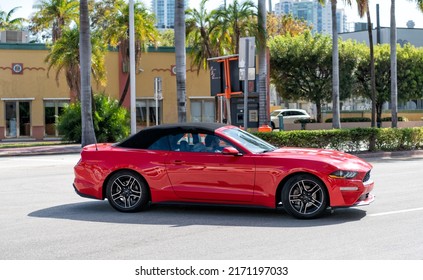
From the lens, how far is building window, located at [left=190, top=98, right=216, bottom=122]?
46906mm

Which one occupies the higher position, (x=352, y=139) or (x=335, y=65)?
(x=335, y=65)

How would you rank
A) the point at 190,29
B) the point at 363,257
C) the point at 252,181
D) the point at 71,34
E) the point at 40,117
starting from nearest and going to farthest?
the point at 363,257, the point at 252,181, the point at 71,34, the point at 190,29, the point at 40,117

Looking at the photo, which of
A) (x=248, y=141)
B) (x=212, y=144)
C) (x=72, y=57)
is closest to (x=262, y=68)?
(x=72, y=57)

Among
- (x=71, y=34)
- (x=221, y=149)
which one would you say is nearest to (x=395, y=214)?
(x=221, y=149)

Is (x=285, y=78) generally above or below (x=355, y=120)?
above

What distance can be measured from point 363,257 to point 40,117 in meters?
38.5

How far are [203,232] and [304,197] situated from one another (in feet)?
5.55

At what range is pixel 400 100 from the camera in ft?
161

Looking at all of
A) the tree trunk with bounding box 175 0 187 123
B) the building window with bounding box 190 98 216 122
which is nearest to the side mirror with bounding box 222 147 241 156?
the tree trunk with bounding box 175 0 187 123

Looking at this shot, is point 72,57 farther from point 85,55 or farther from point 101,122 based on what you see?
point 85,55

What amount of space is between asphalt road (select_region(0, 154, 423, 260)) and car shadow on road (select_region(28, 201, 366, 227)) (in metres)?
0.01

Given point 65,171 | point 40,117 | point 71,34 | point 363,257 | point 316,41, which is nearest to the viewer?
point 363,257

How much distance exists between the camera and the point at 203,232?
9109mm

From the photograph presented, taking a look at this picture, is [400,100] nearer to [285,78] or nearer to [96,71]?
[285,78]
